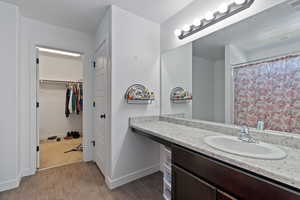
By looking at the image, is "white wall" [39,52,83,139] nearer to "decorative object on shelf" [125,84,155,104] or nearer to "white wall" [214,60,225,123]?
"decorative object on shelf" [125,84,155,104]

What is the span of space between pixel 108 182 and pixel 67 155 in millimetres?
1573

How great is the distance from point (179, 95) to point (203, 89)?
0.44m

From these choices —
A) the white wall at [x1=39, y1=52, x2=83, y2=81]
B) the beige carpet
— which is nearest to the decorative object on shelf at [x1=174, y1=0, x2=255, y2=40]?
the beige carpet

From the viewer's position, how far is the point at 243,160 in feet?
2.68

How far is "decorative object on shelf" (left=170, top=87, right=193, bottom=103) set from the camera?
2.01 m

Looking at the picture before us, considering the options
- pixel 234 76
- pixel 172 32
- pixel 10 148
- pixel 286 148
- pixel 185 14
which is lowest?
pixel 10 148

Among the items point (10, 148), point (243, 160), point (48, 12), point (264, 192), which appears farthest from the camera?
point (48, 12)

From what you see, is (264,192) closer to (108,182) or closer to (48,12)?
(108,182)

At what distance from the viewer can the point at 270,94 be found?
1.19m

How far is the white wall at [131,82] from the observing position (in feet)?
6.35

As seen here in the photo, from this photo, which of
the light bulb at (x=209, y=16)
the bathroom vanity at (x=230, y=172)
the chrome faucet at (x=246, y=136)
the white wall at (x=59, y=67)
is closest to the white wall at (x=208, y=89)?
the bathroom vanity at (x=230, y=172)

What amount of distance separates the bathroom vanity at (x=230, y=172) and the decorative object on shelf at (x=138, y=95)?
73cm

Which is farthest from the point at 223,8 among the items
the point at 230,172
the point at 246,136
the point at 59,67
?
the point at 59,67

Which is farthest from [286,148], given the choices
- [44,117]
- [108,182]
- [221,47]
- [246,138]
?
[44,117]
